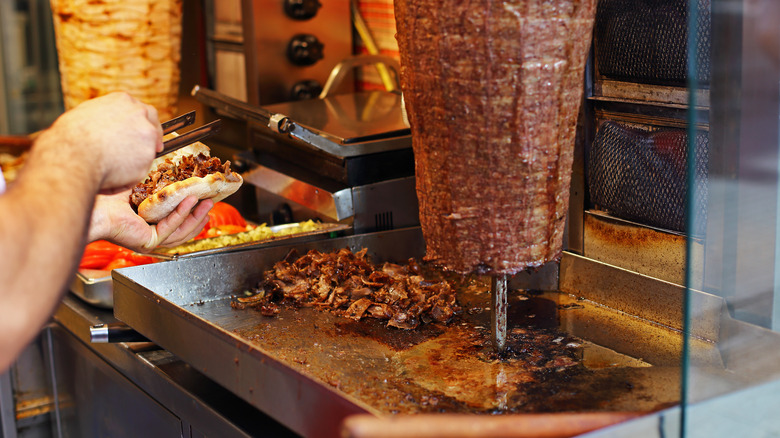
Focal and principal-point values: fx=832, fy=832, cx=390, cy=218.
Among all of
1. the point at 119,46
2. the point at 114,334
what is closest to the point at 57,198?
the point at 114,334

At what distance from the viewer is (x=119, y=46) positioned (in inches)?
122

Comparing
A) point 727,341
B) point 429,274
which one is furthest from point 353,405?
point 429,274

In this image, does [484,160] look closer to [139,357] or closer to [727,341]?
[727,341]

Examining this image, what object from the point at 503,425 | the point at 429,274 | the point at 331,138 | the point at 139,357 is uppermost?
the point at 331,138

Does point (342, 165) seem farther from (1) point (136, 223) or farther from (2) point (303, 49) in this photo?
(2) point (303, 49)

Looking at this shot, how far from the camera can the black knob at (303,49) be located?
11.3 ft

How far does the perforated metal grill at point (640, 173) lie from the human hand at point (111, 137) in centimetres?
100

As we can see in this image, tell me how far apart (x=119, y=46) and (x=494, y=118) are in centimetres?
218

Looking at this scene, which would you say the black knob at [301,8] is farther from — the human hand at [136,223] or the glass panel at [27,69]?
Result: the glass panel at [27,69]

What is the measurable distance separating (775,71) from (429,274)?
1253 mm

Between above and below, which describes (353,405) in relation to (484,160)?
below

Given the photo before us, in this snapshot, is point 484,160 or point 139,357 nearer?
point 484,160

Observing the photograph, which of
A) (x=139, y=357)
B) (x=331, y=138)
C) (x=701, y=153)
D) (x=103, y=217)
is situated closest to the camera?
(x=701, y=153)

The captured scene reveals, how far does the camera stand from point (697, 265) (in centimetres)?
108
